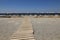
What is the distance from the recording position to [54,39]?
5512 millimetres

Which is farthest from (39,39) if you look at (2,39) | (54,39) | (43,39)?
(2,39)

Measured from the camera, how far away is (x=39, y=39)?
5.43m

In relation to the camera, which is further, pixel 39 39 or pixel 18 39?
pixel 39 39

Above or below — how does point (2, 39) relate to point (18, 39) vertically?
below

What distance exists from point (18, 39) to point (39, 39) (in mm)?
1579

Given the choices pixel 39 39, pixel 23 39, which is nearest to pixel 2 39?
pixel 39 39

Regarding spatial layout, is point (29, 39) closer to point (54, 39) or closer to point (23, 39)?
point (23, 39)

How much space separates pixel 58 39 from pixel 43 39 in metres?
0.49

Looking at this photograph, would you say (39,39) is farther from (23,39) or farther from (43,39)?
(23,39)

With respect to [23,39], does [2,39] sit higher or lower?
lower

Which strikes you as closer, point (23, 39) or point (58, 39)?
point (23, 39)

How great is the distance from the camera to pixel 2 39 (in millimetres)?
5434

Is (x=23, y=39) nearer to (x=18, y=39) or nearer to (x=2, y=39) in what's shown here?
(x=18, y=39)

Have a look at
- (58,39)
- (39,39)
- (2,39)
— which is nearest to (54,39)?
(58,39)
